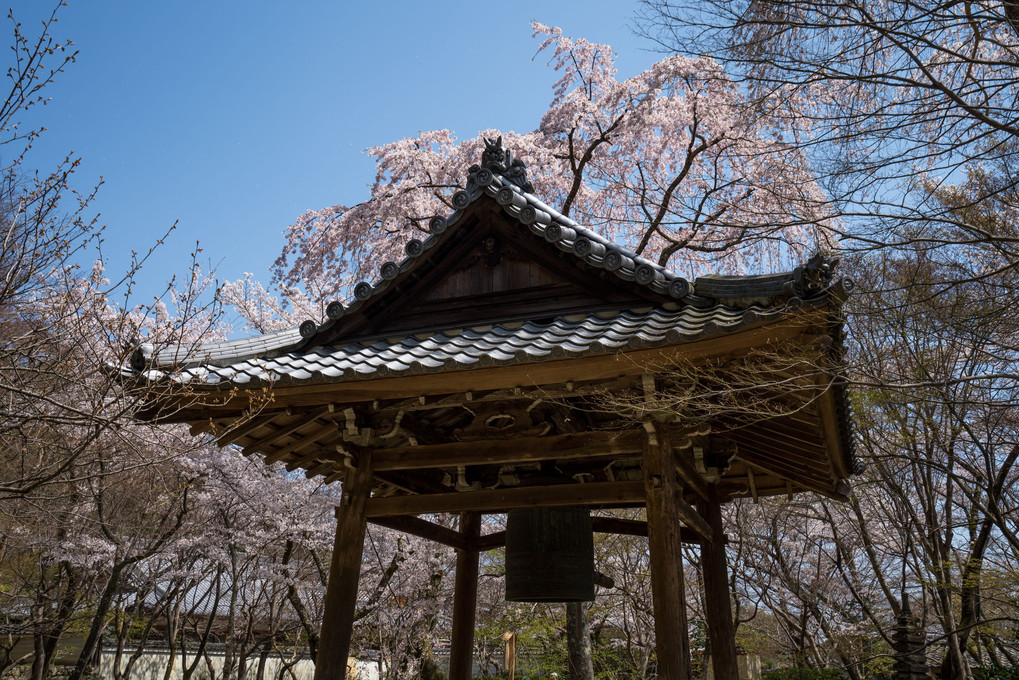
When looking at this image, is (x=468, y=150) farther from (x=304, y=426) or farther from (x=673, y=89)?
(x=304, y=426)

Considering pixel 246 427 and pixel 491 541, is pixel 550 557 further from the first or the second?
pixel 246 427

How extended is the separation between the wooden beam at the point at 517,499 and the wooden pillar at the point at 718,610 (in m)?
1.41

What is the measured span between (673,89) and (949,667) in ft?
32.4

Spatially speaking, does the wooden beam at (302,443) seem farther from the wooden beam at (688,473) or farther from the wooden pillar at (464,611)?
the wooden beam at (688,473)

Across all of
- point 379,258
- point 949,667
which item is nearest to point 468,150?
point 379,258

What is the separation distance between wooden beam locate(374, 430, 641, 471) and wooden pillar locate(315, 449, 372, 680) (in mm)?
213

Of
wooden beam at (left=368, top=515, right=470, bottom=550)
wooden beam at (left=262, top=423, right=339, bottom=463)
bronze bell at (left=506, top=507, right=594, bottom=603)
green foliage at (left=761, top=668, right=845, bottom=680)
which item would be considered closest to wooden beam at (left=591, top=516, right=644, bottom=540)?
bronze bell at (left=506, top=507, right=594, bottom=603)

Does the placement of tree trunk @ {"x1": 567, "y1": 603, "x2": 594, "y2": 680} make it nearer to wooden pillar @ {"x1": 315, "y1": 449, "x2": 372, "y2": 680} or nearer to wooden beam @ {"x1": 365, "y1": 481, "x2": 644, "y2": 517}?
Answer: wooden beam @ {"x1": 365, "y1": 481, "x2": 644, "y2": 517}

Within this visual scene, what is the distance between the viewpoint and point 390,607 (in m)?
11.7

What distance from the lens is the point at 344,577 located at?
15.3ft

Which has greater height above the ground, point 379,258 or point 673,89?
point 673,89

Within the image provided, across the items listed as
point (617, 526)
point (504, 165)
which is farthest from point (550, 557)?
point (504, 165)

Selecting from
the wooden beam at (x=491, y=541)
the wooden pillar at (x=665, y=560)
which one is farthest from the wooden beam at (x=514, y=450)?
the wooden beam at (x=491, y=541)

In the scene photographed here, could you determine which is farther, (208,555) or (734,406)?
(208,555)
